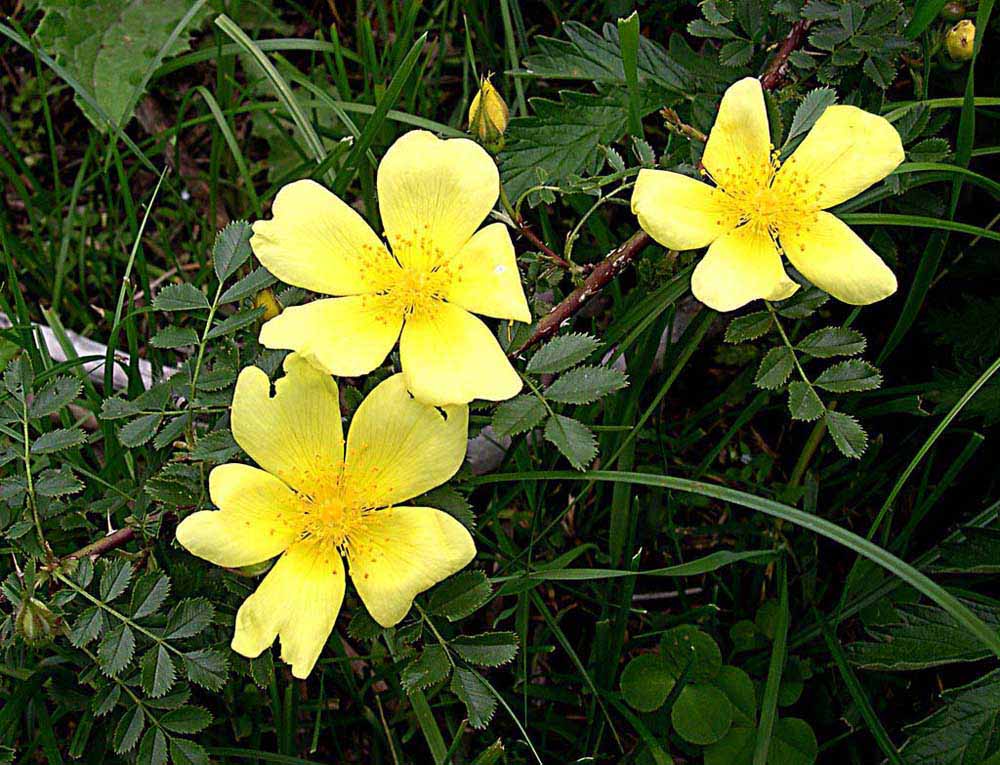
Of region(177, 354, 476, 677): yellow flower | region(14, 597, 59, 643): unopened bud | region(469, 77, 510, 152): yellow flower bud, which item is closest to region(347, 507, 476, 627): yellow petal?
region(177, 354, 476, 677): yellow flower

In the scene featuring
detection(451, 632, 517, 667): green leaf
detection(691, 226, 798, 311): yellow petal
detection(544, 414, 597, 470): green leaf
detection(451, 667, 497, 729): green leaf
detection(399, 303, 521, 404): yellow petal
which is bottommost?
detection(451, 667, 497, 729): green leaf

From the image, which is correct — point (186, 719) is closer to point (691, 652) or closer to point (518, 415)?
point (518, 415)

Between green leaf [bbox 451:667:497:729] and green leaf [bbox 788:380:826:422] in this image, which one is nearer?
green leaf [bbox 451:667:497:729]

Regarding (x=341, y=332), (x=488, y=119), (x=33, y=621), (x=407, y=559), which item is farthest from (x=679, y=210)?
(x=33, y=621)

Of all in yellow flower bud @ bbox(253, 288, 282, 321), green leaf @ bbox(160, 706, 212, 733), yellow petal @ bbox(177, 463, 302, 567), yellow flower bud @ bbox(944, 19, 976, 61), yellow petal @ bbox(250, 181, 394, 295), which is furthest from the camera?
yellow flower bud @ bbox(944, 19, 976, 61)

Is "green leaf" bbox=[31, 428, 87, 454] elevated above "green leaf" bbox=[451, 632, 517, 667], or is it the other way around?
"green leaf" bbox=[31, 428, 87, 454]

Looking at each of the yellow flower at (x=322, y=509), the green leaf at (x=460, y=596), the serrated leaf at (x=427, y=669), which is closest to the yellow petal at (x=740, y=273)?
the yellow flower at (x=322, y=509)

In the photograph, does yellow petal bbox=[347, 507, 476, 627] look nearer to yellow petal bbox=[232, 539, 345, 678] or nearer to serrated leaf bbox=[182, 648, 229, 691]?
yellow petal bbox=[232, 539, 345, 678]
